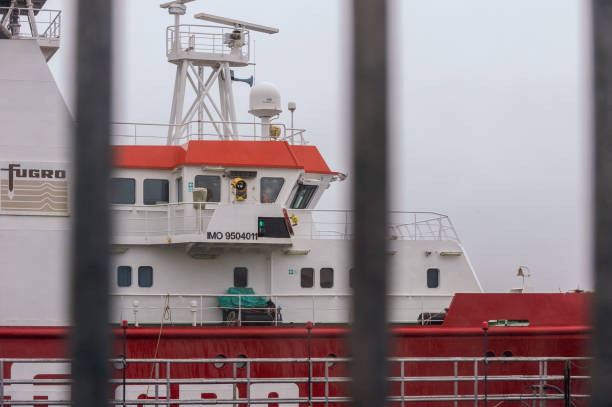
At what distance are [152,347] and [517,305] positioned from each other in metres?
5.88

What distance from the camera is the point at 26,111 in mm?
12992

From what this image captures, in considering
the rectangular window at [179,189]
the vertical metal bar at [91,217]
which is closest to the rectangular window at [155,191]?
the rectangular window at [179,189]

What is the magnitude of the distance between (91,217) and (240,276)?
465 inches

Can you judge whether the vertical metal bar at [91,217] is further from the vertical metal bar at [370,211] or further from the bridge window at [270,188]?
the bridge window at [270,188]

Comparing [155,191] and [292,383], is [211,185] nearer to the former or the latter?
[155,191]

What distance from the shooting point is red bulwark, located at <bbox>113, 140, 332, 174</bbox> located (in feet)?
47.6

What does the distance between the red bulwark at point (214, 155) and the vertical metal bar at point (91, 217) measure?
1201 cm

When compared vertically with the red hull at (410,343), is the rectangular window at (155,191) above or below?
above

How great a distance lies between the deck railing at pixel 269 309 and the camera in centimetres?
1322

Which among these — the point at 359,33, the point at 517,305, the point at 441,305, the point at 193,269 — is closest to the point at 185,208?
the point at 193,269

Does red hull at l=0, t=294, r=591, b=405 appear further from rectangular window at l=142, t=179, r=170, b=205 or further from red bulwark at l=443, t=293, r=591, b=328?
rectangular window at l=142, t=179, r=170, b=205

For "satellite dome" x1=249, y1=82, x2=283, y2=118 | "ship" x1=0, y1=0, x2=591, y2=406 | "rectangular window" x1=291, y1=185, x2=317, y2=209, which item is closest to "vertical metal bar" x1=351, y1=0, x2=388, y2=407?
"ship" x1=0, y1=0, x2=591, y2=406

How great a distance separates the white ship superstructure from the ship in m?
0.02

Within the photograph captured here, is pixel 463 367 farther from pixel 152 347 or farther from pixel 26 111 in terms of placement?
pixel 26 111
